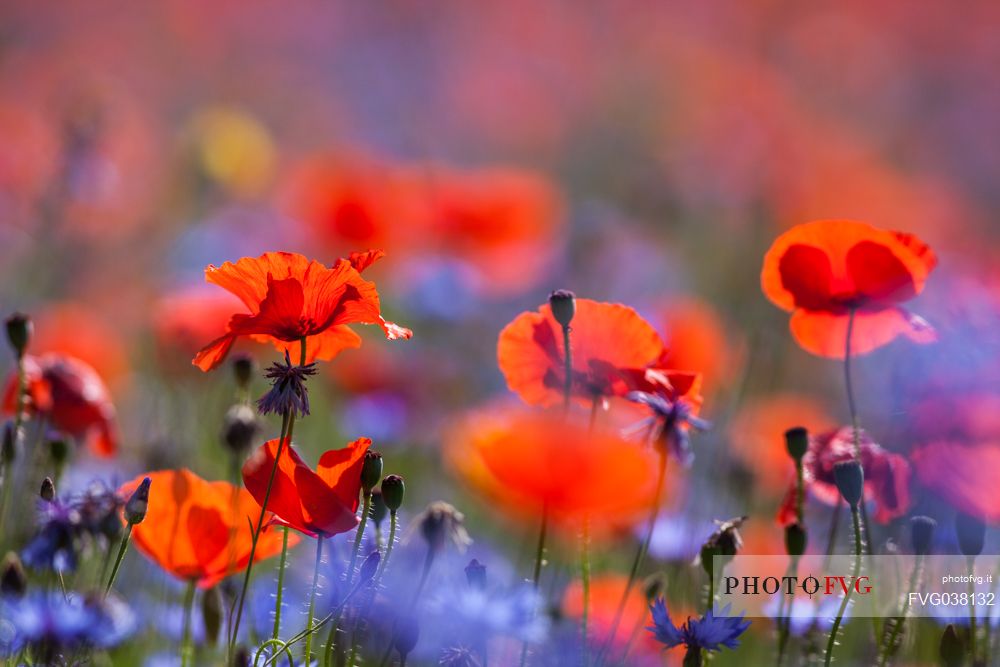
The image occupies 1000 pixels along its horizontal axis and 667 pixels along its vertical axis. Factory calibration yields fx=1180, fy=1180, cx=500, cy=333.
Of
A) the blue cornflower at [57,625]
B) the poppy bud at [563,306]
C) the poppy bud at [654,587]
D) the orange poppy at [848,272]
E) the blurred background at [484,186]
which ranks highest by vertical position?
the blurred background at [484,186]

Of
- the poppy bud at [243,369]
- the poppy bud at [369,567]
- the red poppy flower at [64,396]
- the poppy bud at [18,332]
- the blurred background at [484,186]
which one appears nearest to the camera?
the poppy bud at [369,567]

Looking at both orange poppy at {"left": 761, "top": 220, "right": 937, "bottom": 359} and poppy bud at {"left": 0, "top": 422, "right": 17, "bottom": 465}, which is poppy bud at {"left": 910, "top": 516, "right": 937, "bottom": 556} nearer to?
orange poppy at {"left": 761, "top": 220, "right": 937, "bottom": 359}

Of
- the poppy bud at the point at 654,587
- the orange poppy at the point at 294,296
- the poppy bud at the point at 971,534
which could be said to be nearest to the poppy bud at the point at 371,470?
the orange poppy at the point at 294,296

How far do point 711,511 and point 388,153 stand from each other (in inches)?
203

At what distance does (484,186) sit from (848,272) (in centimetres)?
244

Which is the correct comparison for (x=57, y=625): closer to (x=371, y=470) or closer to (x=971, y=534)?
(x=371, y=470)

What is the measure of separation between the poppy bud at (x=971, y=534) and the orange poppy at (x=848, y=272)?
0.23 metres

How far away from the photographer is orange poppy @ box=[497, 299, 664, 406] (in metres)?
1.35

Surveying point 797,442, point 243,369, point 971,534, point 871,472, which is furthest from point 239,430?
point 971,534

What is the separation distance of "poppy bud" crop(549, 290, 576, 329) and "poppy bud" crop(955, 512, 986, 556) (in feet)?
1.72

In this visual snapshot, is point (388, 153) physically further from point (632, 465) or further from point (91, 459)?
point (632, 465)

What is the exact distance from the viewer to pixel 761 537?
2262 millimetres

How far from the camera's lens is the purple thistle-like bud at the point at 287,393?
1174 mm

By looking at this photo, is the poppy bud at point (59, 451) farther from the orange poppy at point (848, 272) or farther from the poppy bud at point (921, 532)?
the poppy bud at point (921, 532)
